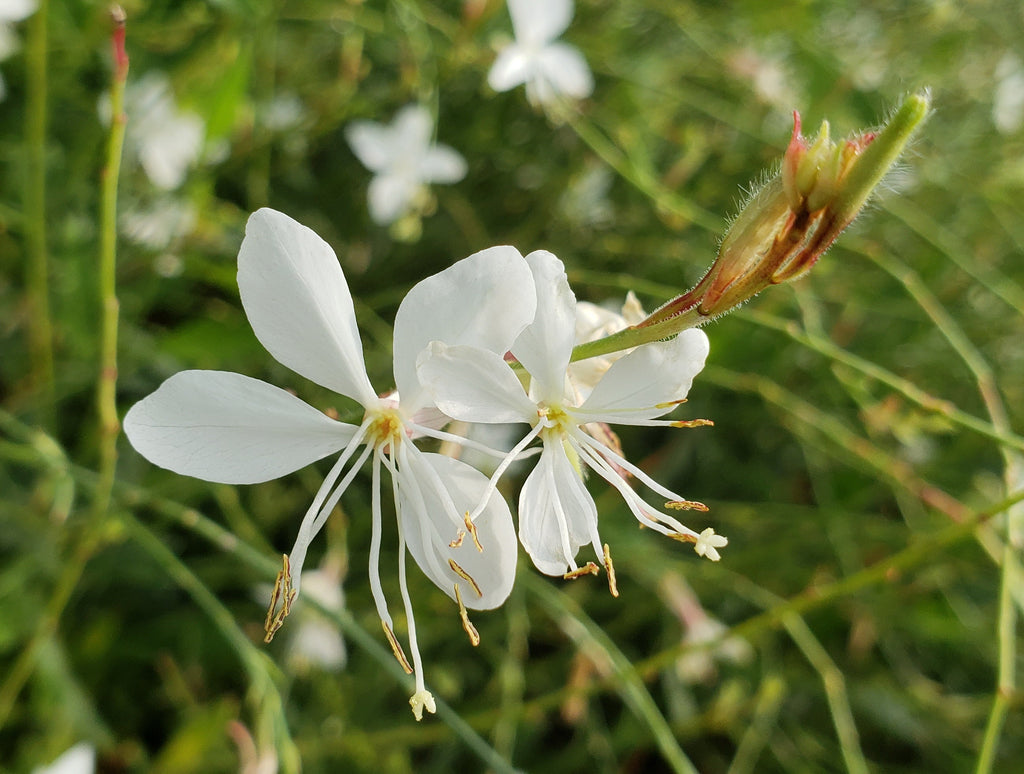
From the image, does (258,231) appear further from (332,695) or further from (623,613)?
(623,613)

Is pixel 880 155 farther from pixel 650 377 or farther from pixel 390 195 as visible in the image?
pixel 390 195

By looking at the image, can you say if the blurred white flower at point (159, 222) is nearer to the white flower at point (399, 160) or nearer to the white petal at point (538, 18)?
the white flower at point (399, 160)

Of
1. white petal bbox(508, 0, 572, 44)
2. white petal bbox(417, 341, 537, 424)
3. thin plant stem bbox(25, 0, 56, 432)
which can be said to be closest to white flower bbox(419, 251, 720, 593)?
white petal bbox(417, 341, 537, 424)

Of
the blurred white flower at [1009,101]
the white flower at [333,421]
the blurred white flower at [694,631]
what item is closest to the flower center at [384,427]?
the white flower at [333,421]

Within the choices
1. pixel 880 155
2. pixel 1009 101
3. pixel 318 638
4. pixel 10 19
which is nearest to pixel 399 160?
pixel 10 19

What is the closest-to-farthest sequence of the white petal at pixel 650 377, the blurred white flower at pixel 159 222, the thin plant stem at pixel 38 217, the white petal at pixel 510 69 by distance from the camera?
the white petal at pixel 650 377 < the thin plant stem at pixel 38 217 < the white petal at pixel 510 69 < the blurred white flower at pixel 159 222

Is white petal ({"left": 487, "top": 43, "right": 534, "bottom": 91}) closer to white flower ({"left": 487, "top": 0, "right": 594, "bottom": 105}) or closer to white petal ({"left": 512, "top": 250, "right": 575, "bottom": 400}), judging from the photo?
white flower ({"left": 487, "top": 0, "right": 594, "bottom": 105})

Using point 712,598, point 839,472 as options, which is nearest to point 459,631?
point 712,598
